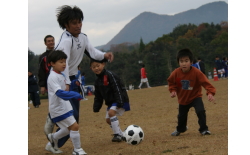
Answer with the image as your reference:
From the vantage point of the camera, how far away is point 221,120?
320 inches

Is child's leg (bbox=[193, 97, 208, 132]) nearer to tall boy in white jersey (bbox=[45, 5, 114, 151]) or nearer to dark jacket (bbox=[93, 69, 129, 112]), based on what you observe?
dark jacket (bbox=[93, 69, 129, 112])

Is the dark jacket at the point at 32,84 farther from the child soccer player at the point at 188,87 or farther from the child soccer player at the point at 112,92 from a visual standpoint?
the child soccer player at the point at 188,87

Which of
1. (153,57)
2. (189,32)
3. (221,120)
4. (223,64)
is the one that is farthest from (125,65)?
(221,120)

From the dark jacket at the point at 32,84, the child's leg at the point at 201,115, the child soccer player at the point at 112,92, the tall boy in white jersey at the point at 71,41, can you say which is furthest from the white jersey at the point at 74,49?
the dark jacket at the point at 32,84

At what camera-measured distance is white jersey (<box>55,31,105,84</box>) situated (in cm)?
558

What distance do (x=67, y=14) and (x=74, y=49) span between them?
0.59 metres

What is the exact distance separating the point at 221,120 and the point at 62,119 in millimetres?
4246

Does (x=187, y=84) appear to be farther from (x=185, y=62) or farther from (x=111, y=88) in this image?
(x=111, y=88)

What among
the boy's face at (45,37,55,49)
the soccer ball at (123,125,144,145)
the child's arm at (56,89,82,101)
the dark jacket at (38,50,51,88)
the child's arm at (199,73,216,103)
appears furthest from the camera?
the boy's face at (45,37,55,49)

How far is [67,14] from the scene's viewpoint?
18.4 ft

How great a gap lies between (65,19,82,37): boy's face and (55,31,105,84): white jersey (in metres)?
0.07

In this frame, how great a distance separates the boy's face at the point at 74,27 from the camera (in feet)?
18.6

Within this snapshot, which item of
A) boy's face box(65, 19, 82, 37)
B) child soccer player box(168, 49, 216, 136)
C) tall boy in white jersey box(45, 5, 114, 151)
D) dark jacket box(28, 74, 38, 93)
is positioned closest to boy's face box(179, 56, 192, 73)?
child soccer player box(168, 49, 216, 136)

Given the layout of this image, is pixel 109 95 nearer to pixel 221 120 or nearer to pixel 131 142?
pixel 131 142
